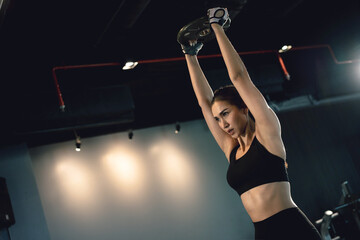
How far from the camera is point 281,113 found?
750cm

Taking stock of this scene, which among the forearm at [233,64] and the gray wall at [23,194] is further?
the gray wall at [23,194]

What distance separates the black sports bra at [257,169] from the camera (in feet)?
5.91

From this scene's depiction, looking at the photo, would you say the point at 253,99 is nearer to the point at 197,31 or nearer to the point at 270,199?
the point at 270,199

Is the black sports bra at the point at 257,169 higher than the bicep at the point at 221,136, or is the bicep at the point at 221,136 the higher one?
the bicep at the point at 221,136

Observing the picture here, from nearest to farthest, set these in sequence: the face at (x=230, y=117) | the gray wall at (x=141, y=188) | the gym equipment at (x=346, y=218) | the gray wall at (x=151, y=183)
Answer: the face at (x=230, y=117) → the gray wall at (x=151, y=183) → the gray wall at (x=141, y=188) → the gym equipment at (x=346, y=218)

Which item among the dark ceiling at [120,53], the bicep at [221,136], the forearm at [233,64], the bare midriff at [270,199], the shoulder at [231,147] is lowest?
the bare midriff at [270,199]

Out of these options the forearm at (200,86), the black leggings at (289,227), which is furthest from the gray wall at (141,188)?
the black leggings at (289,227)

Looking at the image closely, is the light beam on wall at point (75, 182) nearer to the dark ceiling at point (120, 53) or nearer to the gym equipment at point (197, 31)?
the dark ceiling at point (120, 53)

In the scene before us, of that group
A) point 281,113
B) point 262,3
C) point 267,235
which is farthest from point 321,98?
point 267,235

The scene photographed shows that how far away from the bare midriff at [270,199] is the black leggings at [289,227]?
0.08 feet

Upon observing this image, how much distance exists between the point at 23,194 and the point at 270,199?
155 inches

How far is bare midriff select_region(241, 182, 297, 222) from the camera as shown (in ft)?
5.87

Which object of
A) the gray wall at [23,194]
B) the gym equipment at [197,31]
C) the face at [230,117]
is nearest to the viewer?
the face at [230,117]

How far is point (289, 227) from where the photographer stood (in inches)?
68.9
